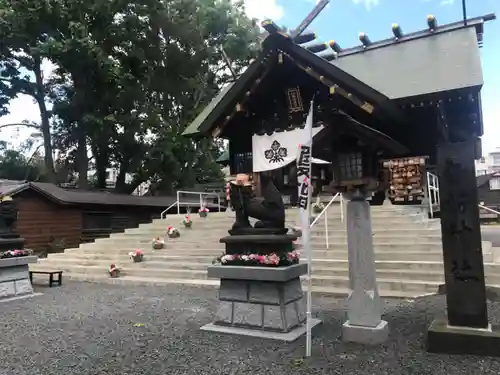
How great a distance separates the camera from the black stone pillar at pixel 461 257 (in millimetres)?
4527

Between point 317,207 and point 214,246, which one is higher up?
point 317,207

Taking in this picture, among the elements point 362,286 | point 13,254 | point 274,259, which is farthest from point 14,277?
point 362,286

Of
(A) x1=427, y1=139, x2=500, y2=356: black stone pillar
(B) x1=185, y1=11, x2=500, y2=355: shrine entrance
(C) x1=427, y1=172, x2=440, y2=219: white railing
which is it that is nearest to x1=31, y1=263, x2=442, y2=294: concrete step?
(B) x1=185, y1=11, x2=500, y2=355: shrine entrance

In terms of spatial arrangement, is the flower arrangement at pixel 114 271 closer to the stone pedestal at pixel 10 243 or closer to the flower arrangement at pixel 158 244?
the flower arrangement at pixel 158 244

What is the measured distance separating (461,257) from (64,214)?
53.4 feet

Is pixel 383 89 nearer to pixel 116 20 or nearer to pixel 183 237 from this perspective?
pixel 183 237

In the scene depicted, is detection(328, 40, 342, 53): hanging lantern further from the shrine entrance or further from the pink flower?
the pink flower

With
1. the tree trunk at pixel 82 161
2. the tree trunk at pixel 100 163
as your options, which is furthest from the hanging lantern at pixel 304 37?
the tree trunk at pixel 100 163

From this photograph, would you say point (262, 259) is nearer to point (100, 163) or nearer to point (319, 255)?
point (319, 255)

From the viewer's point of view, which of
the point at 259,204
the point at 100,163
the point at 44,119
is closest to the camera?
the point at 259,204

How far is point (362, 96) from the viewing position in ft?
29.8

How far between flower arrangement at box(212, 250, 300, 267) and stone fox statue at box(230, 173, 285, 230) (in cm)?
39

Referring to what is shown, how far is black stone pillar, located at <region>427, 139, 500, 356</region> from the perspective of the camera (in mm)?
4527

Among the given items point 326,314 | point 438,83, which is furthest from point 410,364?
point 438,83
